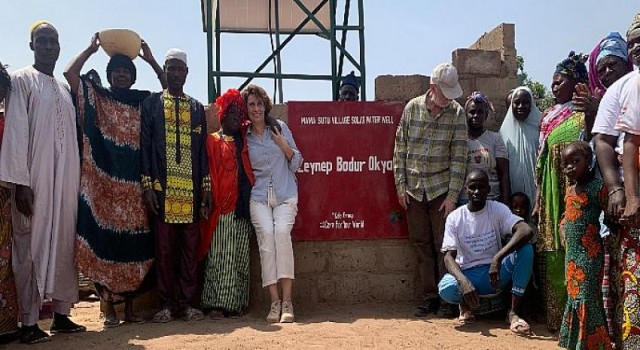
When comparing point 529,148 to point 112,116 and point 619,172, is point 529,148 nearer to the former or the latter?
point 619,172

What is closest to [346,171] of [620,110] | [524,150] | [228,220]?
[228,220]

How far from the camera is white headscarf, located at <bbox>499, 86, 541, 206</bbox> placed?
4570 millimetres

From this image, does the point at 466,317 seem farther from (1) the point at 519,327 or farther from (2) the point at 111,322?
(2) the point at 111,322

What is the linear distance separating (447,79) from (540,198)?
111cm

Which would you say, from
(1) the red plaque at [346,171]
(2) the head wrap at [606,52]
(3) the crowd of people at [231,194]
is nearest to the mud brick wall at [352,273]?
(1) the red plaque at [346,171]

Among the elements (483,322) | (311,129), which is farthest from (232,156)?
(483,322)

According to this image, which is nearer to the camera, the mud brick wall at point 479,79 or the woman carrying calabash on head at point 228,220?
the woman carrying calabash on head at point 228,220

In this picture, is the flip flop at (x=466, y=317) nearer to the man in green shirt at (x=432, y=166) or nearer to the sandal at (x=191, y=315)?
the man in green shirt at (x=432, y=166)

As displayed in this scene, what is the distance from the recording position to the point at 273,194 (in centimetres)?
455

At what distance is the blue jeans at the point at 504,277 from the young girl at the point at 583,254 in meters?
0.56

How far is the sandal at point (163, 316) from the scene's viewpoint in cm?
434

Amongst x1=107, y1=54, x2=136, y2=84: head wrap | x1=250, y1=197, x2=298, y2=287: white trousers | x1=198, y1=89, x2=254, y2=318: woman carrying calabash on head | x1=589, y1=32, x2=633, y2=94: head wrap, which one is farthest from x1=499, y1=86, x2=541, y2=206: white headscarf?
x1=107, y1=54, x2=136, y2=84: head wrap

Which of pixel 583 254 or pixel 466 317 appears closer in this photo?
pixel 583 254

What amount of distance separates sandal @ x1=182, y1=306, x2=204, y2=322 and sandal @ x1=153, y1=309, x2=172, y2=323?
11 cm
